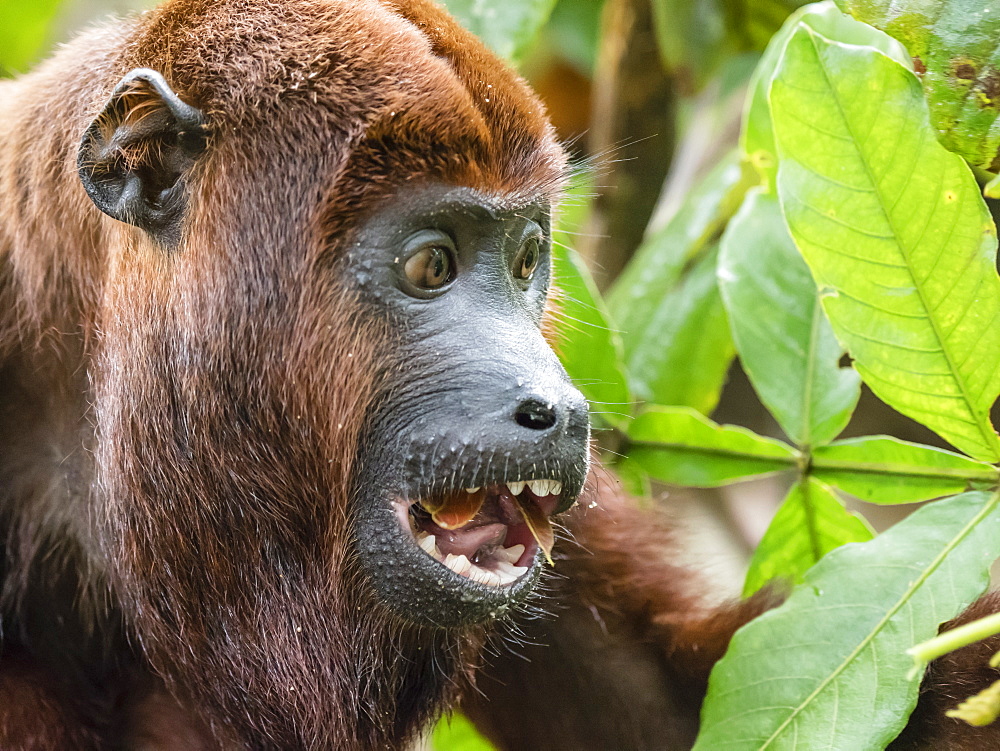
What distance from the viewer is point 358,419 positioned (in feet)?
5.17

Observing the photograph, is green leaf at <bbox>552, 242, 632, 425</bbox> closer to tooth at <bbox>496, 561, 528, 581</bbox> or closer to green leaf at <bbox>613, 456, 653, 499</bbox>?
green leaf at <bbox>613, 456, 653, 499</bbox>

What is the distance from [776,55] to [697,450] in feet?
2.62

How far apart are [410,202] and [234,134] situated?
0.91 feet

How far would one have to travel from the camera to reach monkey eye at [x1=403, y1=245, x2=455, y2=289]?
1.54 m

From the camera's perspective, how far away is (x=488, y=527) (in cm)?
162

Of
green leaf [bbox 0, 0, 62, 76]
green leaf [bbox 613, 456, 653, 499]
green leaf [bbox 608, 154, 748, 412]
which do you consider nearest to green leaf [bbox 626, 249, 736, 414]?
green leaf [bbox 608, 154, 748, 412]

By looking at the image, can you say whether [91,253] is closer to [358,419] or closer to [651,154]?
[358,419]

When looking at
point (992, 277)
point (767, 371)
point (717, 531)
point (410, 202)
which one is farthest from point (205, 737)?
point (717, 531)

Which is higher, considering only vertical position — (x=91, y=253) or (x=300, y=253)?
(x=300, y=253)

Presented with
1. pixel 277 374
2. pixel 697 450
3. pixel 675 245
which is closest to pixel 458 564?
pixel 277 374

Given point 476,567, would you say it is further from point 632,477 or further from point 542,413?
point 632,477

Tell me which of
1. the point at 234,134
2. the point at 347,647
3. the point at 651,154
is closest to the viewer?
the point at 234,134

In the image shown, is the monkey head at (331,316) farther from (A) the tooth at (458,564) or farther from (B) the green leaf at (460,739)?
(B) the green leaf at (460,739)

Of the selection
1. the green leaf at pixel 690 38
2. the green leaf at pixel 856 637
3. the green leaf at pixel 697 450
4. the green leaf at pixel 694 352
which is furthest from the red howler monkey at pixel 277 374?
the green leaf at pixel 690 38
